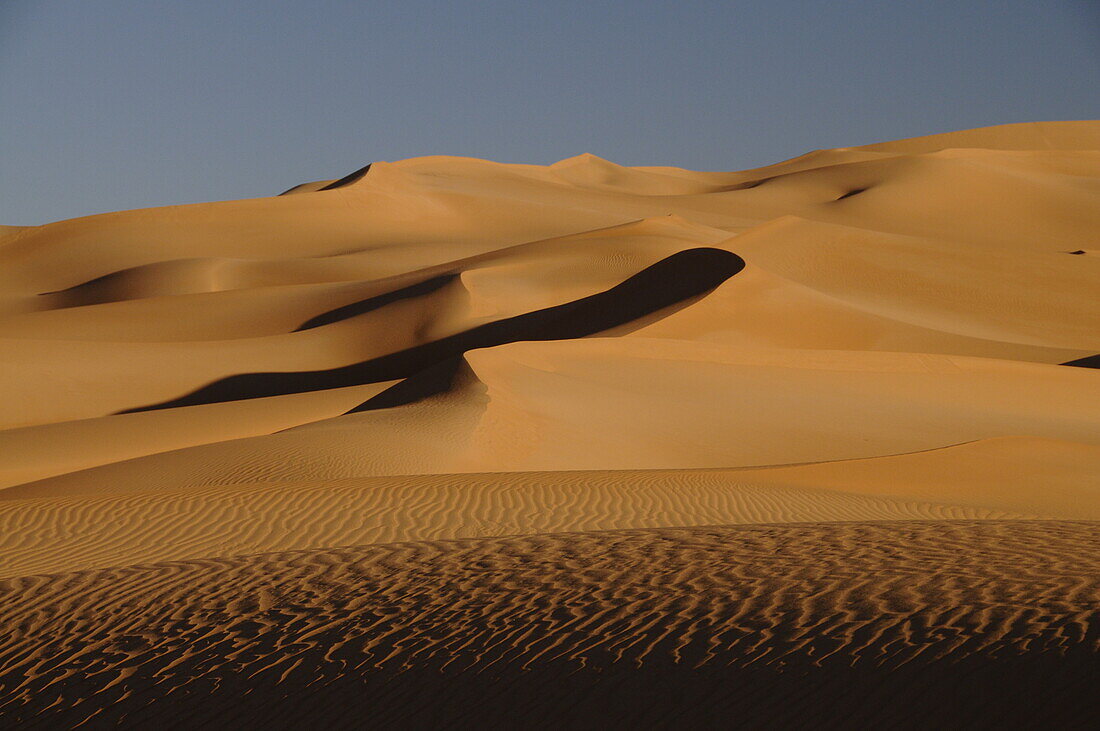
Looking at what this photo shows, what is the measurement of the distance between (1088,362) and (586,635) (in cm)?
2456

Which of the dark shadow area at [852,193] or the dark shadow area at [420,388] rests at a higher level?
the dark shadow area at [852,193]

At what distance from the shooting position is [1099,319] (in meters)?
31.9

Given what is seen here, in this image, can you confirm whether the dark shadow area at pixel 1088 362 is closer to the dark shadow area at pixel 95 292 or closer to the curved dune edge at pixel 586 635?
the curved dune edge at pixel 586 635

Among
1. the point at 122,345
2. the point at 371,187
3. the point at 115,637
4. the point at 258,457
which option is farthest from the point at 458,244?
the point at 115,637

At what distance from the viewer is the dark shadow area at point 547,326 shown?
28.1 meters

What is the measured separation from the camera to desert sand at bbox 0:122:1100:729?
4758 mm

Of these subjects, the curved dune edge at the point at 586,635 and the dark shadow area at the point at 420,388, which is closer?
the curved dune edge at the point at 586,635

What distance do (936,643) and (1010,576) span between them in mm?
1320

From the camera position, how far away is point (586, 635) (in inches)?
206

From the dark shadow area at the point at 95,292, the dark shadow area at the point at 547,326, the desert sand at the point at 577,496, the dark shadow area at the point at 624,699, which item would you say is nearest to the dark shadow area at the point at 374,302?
the desert sand at the point at 577,496

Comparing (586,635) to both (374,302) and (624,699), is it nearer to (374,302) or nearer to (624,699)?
(624,699)

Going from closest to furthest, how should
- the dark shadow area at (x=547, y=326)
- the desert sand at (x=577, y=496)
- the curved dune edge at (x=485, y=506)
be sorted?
the desert sand at (x=577, y=496)
the curved dune edge at (x=485, y=506)
the dark shadow area at (x=547, y=326)

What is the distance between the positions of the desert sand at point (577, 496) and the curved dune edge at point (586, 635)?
0.07 feet

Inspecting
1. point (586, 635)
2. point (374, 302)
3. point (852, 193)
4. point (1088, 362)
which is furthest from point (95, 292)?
point (586, 635)
